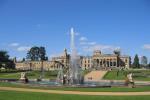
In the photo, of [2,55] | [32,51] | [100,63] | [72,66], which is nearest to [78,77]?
[72,66]

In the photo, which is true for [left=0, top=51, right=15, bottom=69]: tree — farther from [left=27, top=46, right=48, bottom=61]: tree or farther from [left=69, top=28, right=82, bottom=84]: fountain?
[left=69, top=28, right=82, bottom=84]: fountain

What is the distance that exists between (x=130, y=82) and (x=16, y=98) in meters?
17.7

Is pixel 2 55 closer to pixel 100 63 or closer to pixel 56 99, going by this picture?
pixel 100 63

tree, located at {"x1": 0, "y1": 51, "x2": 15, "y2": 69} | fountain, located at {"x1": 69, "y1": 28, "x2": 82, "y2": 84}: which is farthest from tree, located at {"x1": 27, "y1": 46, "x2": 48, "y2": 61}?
fountain, located at {"x1": 69, "y1": 28, "x2": 82, "y2": 84}

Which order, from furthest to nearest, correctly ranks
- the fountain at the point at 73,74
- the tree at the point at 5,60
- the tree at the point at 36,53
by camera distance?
the tree at the point at 36,53 < the tree at the point at 5,60 < the fountain at the point at 73,74

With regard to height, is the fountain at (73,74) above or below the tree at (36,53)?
below

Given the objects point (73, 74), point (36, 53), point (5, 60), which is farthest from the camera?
point (36, 53)

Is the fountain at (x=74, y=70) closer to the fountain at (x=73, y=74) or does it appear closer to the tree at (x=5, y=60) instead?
the fountain at (x=73, y=74)

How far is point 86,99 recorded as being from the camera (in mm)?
23594

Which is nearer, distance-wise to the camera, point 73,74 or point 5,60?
point 73,74

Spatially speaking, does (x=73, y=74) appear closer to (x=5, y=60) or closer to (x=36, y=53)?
(x=5, y=60)

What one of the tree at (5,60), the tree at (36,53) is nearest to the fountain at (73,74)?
the tree at (5,60)

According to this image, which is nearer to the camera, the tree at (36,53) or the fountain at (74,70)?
the fountain at (74,70)

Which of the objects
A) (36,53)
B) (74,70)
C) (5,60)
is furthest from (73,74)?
(36,53)
